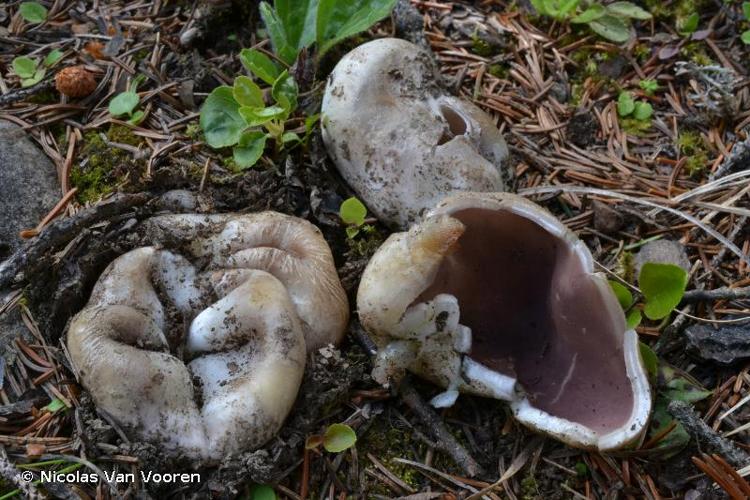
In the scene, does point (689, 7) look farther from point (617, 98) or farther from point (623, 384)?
point (623, 384)

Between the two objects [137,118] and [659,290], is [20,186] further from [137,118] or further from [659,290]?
[659,290]

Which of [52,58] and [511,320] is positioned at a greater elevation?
[52,58]

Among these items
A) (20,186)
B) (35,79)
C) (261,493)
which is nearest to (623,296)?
(261,493)

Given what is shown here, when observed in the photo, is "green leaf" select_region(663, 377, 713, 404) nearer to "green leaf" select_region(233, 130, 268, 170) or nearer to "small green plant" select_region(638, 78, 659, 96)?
"small green plant" select_region(638, 78, 659, 96)

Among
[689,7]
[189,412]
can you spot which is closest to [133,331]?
[189,412]

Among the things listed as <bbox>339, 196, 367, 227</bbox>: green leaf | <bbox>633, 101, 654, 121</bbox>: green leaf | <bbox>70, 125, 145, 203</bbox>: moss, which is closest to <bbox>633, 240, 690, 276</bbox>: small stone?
<bbox>633, 101, 654, 121</bbox>: green leaf

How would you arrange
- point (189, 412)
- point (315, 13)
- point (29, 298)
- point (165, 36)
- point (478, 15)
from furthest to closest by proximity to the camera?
point (478, 15) → point (165, 36) → point (315, 13) → point (29, 298) → point (189, 412)
